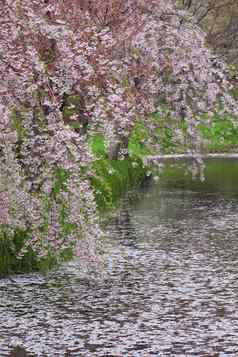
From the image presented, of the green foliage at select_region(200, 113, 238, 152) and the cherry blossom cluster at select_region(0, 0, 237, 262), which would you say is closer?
the cherry blossom cluster at select_region(0, 0, 237, 262)

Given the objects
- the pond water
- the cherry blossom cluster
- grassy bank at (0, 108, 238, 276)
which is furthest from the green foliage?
the cherry blossom cluster

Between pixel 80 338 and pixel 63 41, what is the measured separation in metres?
4.80

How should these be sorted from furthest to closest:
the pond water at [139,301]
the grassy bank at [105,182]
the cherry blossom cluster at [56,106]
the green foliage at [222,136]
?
the green foliage at [222,136], the grassy bank at [105,182], the cherry blossom cluster at [56,106], the pond water at [139,301]

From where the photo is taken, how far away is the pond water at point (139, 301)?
13312 millimetres

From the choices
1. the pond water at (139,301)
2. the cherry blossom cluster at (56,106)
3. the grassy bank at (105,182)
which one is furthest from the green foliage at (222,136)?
the cherry blossom cluster at (56,106)

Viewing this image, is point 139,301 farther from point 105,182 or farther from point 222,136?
point 222,136

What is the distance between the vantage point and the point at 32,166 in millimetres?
17344

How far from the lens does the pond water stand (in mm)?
13312

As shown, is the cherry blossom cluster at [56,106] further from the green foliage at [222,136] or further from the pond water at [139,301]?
the green foliage at [222,136]

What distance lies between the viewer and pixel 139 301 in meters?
16.3

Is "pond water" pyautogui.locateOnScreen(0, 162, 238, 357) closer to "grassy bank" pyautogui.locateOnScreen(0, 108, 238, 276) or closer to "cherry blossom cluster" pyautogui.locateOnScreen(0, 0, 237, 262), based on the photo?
"grassy bank" pyautogui.locateOnScreen(0, 108, 238, 276)

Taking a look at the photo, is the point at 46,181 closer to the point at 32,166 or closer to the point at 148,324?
the point at 32,166

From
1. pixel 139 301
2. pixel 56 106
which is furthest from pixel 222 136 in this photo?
pixel 56 106

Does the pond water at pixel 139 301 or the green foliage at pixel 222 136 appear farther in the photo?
the green foliage at pixel 222 136
